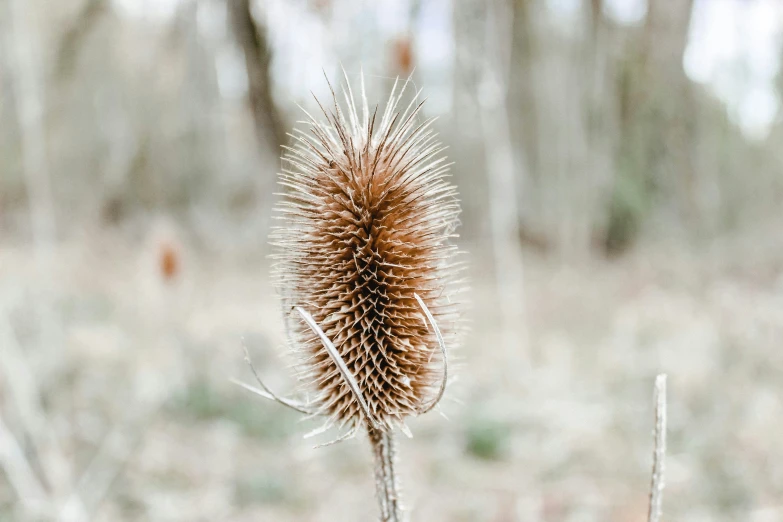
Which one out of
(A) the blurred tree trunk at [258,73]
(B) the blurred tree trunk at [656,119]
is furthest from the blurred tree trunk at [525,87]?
(A) the blurred tree trunk at [258,73]

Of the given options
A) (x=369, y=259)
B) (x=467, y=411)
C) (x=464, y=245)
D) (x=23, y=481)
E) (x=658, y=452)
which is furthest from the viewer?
(x=464, y=245)

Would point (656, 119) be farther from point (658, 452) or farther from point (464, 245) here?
point (658, 452)

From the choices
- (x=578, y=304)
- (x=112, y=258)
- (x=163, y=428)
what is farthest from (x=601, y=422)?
(x=112, y=258)

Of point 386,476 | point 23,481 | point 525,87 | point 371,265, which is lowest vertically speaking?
point 23,481

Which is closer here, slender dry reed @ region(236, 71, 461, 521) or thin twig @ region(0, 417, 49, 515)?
slender dry reed @ region(236, 71, 461, 521)

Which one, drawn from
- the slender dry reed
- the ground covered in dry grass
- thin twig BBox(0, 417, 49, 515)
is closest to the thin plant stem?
the slender dry reed

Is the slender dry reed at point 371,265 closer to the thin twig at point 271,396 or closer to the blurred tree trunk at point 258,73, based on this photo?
the thin twig at point 271,396

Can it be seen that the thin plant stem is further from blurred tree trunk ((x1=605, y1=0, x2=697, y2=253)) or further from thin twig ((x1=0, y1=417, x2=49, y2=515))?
blurred tree trunk ((x1=605, y1=0, x2=697, y2=253))

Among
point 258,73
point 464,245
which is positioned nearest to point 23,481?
point 258,73
